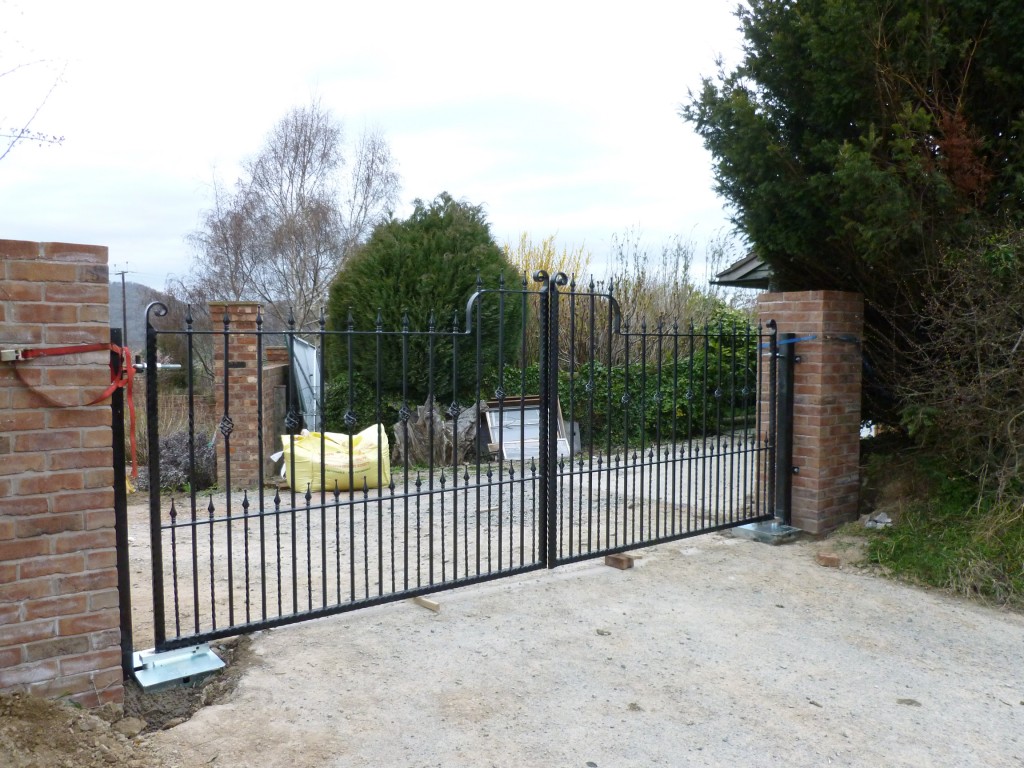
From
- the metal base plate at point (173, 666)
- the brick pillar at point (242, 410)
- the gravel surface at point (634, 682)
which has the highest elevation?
the brick pillar at point (242, 410)

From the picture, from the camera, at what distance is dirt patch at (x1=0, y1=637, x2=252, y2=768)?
2555mm

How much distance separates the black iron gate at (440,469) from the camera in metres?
3.87

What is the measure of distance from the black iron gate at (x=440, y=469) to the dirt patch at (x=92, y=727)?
0.30 m

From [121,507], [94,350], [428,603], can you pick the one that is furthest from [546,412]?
[94,350]

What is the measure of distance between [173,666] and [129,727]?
432 millimetres

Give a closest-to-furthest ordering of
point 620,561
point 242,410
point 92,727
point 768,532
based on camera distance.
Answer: point 92,727 → point 620,561 → point 768,532 → point 242,410

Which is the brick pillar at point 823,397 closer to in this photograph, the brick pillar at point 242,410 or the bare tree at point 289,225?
the brick pillar at point 242,410

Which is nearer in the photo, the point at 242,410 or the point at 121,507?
the point at 121,507

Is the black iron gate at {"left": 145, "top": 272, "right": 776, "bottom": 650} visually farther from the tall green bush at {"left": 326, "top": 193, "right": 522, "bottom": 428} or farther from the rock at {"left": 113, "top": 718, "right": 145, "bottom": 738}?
the rock at {"left": 113, "top": 718, "right": 145, "bottom": 738}

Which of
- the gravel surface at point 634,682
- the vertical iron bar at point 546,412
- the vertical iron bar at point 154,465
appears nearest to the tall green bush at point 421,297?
the vertical iron bar at point 546,412

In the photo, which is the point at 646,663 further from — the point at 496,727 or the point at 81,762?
the point at 81,762

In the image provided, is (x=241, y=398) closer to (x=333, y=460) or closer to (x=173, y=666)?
(x=333, y=460)

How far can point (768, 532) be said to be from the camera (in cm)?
570

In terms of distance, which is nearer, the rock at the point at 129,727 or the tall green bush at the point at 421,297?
the rock at the point at 129,727
